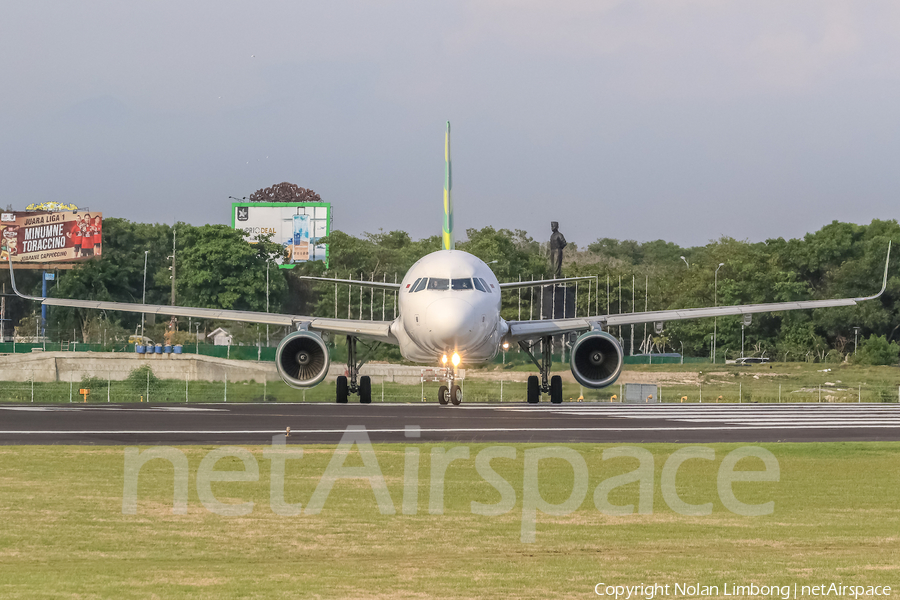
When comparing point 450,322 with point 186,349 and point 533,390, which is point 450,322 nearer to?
point 533,390

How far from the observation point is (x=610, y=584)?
7.60 m

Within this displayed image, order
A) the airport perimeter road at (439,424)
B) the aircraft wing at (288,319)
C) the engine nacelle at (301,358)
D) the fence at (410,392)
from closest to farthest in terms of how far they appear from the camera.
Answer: the airport perimeter road at (439,424) → the engine nacelle at (301,358) → the aircraft wing at (288,319) → the fence at (410,392)

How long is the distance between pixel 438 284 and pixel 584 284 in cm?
7520

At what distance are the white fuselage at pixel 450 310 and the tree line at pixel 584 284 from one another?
44004mm

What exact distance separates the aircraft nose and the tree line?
46.5 m

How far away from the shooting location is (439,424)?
2444 cm

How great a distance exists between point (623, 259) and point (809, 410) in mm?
128813

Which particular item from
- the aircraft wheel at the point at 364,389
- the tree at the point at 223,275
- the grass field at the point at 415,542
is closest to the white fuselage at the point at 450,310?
the aircraft wheel at the point at 364,389

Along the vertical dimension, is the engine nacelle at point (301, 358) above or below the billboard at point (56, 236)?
below

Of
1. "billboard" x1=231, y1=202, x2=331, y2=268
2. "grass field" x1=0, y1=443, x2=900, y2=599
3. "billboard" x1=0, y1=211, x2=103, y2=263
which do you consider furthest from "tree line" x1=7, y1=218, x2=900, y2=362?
"grass field" x1=0, y1=443, x2=900, y2=599

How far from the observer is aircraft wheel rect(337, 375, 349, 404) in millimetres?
36125

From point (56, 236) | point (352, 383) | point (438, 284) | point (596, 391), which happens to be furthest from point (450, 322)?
point (56, 236)

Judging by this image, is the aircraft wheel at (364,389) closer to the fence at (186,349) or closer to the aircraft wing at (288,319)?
the aircraft wing at (288,319)

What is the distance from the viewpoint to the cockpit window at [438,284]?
3020cm
